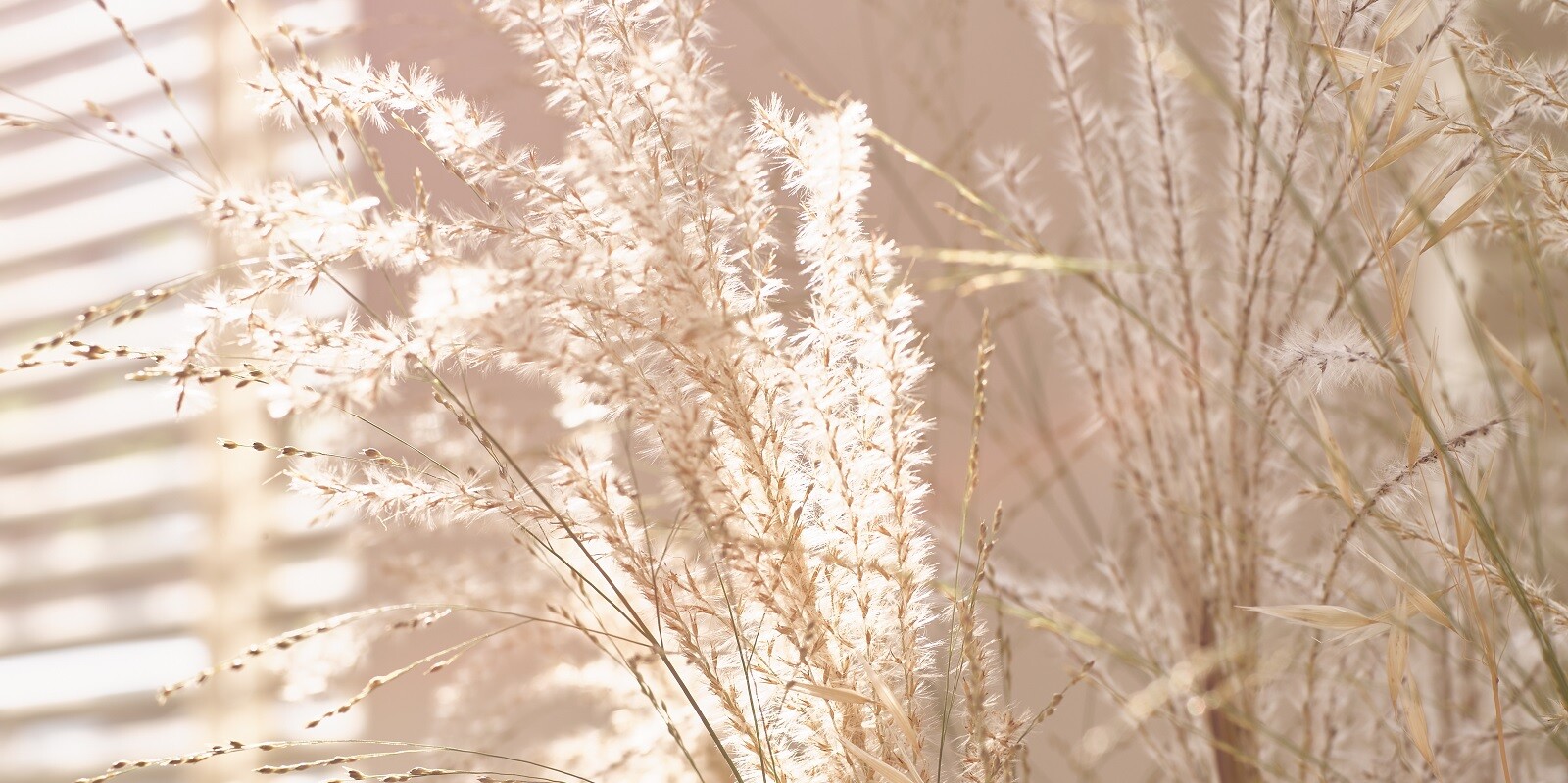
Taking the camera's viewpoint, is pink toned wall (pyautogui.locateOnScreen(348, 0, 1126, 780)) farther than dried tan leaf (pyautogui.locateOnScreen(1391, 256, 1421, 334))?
Yes

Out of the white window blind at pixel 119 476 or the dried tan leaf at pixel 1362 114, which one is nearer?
the dried tan leaf at pixel 1362 114

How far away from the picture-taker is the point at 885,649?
1.47 feet

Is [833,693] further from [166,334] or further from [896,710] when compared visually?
[166,334]

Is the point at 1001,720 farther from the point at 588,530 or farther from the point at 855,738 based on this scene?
the point at 588,530

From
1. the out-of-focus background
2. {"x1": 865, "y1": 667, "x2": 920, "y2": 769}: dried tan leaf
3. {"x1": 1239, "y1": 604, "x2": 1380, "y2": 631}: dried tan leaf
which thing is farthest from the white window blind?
{"x1": 1239, "y1": 604, "x2": 1380, "y2": 631}: dried tan leaf

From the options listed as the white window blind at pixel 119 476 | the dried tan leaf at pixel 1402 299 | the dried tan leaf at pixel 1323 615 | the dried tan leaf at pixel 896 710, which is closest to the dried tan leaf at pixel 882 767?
the dried tan leaf at pixel 896 710

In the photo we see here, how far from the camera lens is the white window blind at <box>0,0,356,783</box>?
1.43 meters

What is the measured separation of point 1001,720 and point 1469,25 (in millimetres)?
362

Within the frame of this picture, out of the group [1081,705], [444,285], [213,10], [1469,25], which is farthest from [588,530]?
[213,10]

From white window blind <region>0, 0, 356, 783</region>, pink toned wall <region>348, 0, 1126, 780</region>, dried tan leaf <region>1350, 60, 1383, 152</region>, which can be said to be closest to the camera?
dried tan leaf <region>1350, 60, 1383, 152</region>

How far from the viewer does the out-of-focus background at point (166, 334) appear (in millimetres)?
1277

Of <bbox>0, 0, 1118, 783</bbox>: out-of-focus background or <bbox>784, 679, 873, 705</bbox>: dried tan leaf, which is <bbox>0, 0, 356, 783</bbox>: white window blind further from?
<bbox>784, 679, 873, 705</bbox>: dried tan leaf

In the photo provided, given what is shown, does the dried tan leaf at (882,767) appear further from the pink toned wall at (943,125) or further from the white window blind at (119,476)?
the white window blind at (119,476)

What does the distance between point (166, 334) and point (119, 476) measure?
0.73ft
